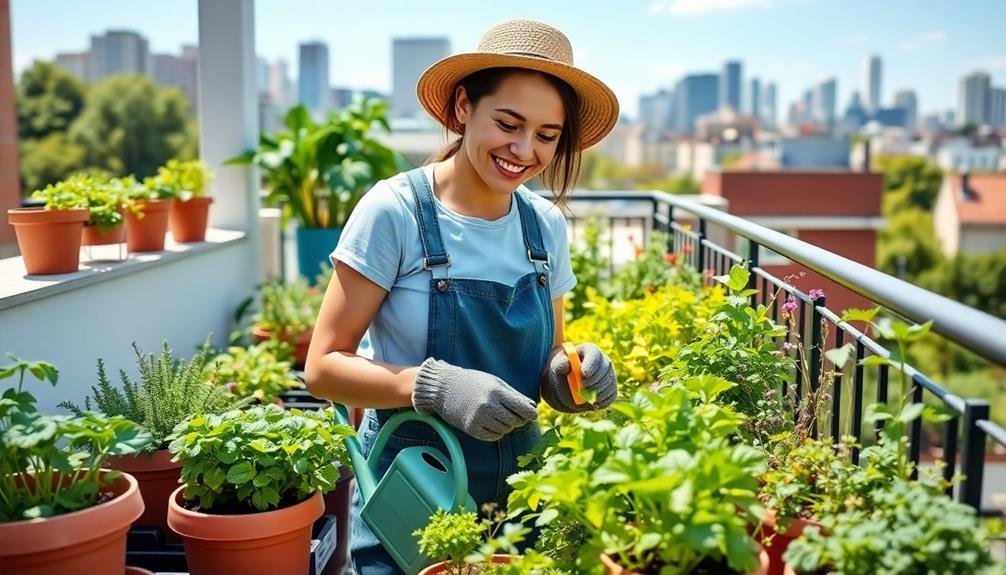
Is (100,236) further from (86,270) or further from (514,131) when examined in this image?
(514,131)

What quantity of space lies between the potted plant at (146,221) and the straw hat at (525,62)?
1611 mm

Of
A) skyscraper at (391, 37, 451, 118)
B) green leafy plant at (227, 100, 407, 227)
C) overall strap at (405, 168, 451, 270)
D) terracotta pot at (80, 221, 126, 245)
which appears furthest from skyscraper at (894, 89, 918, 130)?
overall strap at (405, 168, 451, 270)

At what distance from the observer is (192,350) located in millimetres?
3621

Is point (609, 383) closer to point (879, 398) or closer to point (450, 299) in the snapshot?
point (450, 299)

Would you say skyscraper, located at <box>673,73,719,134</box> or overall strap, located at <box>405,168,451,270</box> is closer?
overall strap, located at <box>405,168,451,270</box>

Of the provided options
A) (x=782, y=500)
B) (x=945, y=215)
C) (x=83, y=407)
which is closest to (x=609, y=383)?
(x=782, y=500)

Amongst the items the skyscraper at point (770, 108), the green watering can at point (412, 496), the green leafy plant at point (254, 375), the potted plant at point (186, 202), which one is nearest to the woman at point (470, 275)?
the green watering can at point (412, 496)

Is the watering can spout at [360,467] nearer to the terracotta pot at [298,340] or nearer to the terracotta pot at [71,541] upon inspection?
the terracotta pot at [71,541]

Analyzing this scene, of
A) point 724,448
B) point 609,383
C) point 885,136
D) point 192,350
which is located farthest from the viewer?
point 885,136

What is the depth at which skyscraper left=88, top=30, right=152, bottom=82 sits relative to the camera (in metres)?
56.0

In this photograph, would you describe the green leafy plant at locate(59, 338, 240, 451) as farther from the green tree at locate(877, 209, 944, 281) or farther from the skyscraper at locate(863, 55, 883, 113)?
the skyscraper at locate(863, 55, 883, 113)

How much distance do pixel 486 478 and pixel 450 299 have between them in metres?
0.36

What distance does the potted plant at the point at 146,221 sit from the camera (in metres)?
3.28

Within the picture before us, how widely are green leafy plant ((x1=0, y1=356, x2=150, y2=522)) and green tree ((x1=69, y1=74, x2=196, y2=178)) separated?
155ft
